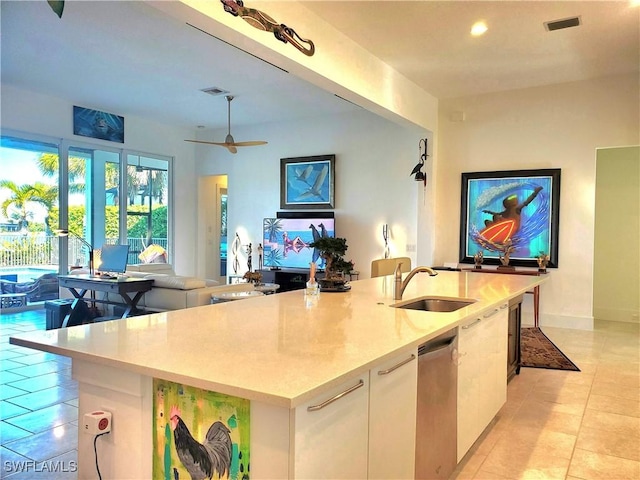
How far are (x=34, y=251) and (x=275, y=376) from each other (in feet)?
24.2

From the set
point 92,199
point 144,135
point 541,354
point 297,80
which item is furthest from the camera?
point 144,135

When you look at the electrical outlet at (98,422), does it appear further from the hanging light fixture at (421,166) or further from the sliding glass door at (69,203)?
the hanging light fixture at (421,166)

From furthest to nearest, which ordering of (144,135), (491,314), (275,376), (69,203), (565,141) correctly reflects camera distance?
(144,135)
(69,203)
(565,141)
(491,314)
(275,376)

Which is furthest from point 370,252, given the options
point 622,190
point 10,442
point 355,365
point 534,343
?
point 355,365

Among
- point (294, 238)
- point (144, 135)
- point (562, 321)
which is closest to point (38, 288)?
point (144, 135)

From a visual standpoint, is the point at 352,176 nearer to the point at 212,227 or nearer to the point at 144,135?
the point at 212,227

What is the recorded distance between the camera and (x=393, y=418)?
1.75m

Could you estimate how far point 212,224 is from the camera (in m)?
10.0

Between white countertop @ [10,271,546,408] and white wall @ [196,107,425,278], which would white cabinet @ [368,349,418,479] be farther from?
white wall @ [196,107,425,278]

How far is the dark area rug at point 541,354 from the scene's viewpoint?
4.50m

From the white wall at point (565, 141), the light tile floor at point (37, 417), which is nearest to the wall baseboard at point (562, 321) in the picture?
the white wall at point (565, 141)

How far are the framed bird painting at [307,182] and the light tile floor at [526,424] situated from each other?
4541 millimetres

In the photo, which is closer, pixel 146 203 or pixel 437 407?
pixel 437 407

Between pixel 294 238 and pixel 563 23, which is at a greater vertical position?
pixel 563 23
